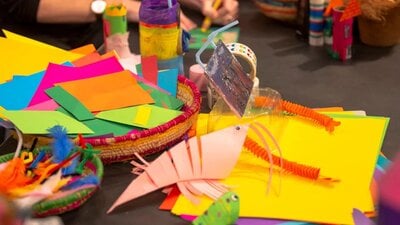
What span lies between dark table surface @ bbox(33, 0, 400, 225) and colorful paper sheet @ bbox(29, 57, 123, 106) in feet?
0.79

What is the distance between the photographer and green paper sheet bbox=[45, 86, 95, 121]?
107 cm

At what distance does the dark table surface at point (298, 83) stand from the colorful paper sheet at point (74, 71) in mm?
241

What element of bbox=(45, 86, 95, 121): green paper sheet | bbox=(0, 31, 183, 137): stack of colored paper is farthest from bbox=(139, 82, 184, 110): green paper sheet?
bbox=(45, 86, 95, 121): green paper sheet

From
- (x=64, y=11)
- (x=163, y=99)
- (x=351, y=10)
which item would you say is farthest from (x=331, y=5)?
(x=64, y=11)

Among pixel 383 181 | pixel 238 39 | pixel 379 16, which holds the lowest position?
pixel 238 39

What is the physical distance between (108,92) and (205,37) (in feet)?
1.71

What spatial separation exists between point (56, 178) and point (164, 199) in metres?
0.17

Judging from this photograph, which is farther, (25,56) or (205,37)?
(205,37)

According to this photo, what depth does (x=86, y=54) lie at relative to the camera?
52.5 inches

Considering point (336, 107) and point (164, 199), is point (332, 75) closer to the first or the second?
point (336, 107)

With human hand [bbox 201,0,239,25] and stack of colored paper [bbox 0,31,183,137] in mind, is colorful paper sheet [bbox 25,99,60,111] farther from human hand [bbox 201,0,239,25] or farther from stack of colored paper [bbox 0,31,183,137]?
human hand [bbox 201,0,239,25]

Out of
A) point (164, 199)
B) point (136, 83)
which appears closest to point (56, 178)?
point (164, 199)

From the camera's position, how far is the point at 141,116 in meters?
1.07

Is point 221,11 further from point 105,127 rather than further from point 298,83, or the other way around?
point 105,127
